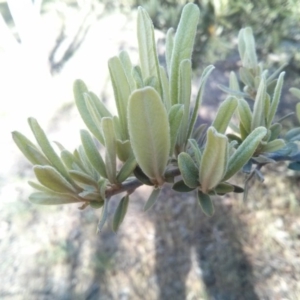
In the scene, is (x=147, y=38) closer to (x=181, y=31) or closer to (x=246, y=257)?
(x=181, y=31)

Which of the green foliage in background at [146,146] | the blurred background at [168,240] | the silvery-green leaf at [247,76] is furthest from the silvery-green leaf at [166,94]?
the blurred background at [168,240]

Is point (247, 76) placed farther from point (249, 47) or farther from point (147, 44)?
point (147, 44)

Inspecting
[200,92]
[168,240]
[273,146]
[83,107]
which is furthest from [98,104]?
[168,240]

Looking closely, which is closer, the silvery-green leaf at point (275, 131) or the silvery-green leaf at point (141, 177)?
the silvery-green leaf at point (141, 177)

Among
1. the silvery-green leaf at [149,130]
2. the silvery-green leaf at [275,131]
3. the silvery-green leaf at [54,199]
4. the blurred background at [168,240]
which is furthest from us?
the blurred background at [168,240]

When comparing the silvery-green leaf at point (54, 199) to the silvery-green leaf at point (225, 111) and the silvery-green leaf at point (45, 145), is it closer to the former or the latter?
the silvery-green leaf at point (45, 145)

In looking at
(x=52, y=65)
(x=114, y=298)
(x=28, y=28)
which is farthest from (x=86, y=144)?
(x=52, y=65)
